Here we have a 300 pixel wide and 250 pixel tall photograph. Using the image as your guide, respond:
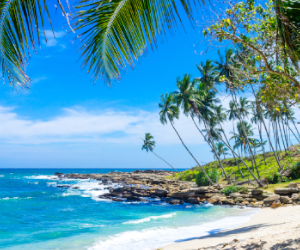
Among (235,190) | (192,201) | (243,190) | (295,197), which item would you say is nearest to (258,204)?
(295,197)

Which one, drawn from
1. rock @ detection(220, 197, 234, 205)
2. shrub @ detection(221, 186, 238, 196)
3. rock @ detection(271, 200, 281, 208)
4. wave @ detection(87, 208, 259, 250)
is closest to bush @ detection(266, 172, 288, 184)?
shrub @ detection(221, 186, 238, 196)

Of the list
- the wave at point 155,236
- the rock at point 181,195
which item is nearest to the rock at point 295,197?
the wave at point 155,236

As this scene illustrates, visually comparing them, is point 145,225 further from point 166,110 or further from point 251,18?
point 166,110

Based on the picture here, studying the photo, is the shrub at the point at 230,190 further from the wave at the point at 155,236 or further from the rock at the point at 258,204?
the wave at the point at 155,236

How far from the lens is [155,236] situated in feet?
35.3

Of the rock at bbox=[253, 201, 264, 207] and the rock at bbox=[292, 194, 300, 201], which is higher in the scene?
the rock at bbox=[292, 194, 300, 201]

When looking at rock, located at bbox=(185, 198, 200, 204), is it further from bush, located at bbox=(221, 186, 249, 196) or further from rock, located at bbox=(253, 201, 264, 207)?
rock, located at bbox=(253, 201, 264, 207)

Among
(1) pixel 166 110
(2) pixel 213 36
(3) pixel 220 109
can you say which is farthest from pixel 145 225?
(3) pixel 220 109

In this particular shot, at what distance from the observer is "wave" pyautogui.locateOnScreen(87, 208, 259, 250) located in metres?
9.51

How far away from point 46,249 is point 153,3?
11.3 metres

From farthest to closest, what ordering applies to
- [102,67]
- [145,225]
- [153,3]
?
[145,225] → [102,67] → [153,3]

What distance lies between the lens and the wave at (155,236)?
951 centimetres

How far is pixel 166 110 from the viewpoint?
105 ft

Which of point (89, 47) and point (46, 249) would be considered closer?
point (89, 47)
